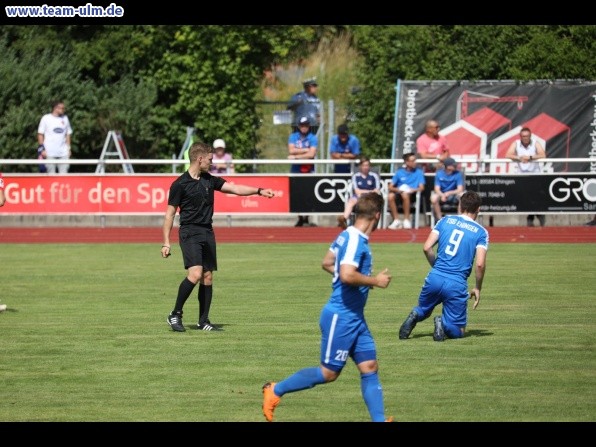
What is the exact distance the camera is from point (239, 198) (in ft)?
81.1

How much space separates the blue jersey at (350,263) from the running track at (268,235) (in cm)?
1471

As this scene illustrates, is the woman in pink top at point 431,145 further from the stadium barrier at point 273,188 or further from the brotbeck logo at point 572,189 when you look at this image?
the brotbeck logo at point 572,189

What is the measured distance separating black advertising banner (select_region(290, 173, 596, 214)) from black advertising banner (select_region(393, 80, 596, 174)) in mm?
4048

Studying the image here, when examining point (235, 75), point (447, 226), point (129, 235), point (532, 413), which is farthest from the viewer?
point (235, 75)

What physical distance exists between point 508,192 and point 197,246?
41.0 ft

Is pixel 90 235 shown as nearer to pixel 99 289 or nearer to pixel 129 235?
pixel 129 235

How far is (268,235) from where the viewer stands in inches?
970

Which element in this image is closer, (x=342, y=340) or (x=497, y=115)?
(x=342, y=340)

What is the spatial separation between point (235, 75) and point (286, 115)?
2.71m

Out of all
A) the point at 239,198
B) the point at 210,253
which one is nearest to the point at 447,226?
the point at 210,253

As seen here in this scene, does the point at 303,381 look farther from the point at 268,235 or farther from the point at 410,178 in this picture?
the point at 268,235

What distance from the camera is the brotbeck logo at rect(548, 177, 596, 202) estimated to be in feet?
78.4

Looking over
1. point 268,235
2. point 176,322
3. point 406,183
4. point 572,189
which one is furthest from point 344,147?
point 176,322
